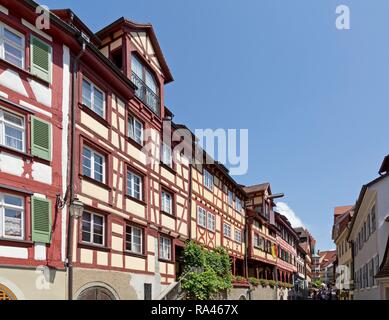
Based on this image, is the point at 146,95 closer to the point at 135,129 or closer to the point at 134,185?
the point at 135,129

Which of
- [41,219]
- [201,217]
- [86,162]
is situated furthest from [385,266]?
[41,219]

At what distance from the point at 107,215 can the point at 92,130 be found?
9.54 ft

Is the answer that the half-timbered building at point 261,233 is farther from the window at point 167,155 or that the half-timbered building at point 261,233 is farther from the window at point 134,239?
the window at point 134,239

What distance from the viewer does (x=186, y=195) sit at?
23719 mm

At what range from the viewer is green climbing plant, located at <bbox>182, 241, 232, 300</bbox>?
68.5ft

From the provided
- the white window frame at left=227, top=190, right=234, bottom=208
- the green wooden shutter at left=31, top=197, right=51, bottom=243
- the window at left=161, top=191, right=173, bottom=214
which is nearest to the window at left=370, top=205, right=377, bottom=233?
the window at left=161, top=191, right=173, bottom=214

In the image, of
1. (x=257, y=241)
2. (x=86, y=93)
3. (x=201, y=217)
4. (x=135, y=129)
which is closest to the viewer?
(x=86, y=93)

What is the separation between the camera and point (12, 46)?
11.9 m

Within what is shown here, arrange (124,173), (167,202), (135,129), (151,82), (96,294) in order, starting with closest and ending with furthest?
(96,294) < (124,173) < (135,129) < (151,82) < (167,202)

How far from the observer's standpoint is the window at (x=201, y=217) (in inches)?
995

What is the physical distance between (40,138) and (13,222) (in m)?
2.42

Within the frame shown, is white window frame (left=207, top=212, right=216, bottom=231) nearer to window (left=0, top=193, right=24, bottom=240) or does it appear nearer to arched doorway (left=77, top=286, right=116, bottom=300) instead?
arched doorway (left=77, top=286, right=116, bottom=300)
